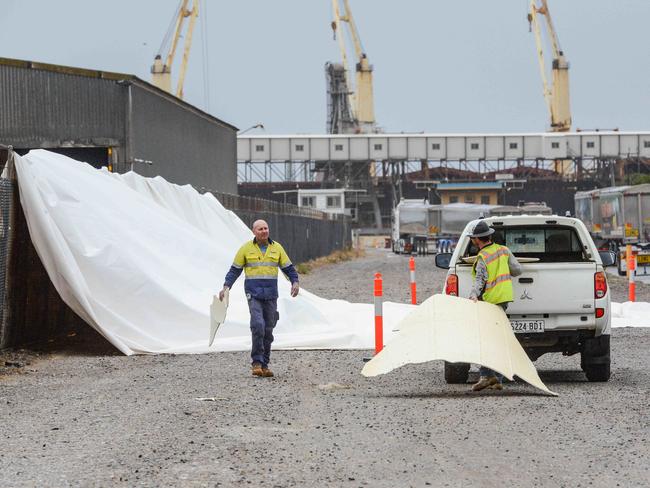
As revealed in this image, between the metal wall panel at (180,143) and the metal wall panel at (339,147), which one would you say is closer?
the metal wall panel at (180,143)

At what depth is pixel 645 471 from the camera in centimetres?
788

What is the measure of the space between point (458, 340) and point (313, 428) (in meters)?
2.90

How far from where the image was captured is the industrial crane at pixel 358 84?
126m

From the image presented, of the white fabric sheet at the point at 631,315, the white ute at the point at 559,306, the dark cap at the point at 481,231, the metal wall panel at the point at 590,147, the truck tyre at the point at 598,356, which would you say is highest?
the metal wall panel at the point at 590,147

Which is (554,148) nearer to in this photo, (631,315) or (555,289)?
(631,315)

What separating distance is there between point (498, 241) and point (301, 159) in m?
107

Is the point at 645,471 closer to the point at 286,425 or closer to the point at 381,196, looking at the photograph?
the point at 286,425

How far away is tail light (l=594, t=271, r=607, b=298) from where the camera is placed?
13.0m

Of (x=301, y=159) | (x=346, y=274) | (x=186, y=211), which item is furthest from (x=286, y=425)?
(x=301, y=159)

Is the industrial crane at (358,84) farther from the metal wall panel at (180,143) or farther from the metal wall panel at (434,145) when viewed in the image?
the metal wall panel at (180,143)

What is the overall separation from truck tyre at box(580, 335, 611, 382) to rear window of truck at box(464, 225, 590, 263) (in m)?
1.11

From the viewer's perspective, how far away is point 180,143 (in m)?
44.0

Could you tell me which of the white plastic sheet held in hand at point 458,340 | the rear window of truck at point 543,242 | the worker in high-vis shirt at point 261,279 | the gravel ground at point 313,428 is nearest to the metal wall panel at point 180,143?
the worker in high-vis shirt at point 261,279

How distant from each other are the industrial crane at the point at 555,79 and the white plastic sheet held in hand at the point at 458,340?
12320 centimetres
